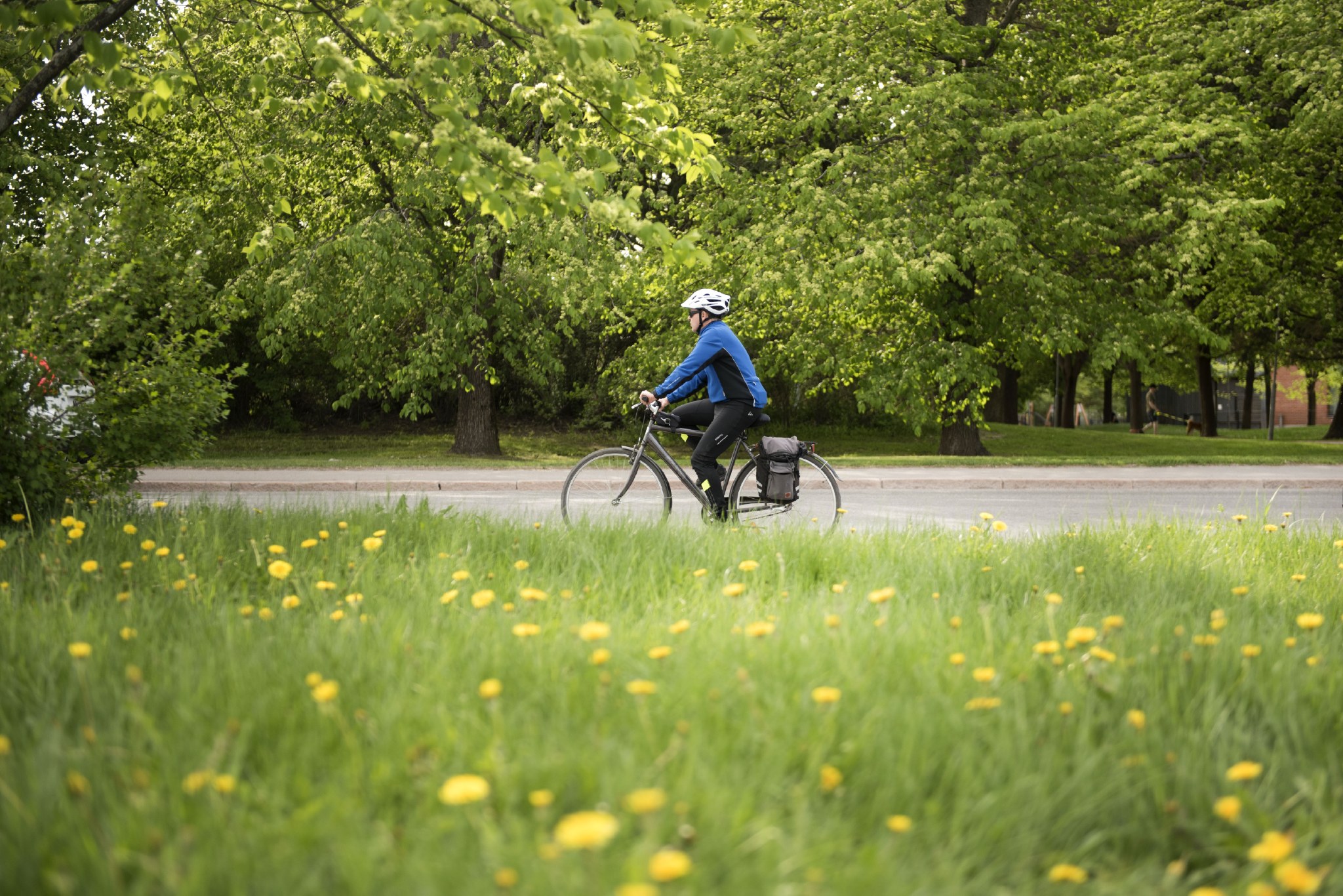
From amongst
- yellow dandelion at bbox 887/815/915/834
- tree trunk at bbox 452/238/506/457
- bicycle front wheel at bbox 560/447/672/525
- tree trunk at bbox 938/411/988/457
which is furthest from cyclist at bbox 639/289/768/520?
tree trunk at bbox 938/411/988/457

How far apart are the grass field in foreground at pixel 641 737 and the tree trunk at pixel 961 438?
17.7m

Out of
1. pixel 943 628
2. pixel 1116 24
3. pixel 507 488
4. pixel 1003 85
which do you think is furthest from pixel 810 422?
pixel 943 628

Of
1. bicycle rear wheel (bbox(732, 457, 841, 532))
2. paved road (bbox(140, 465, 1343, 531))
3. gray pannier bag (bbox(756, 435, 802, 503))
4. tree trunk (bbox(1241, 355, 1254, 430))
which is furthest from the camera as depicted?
tree trunk (bbox(1241, 355, 1254, 430))

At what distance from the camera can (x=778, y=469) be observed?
8.31 m

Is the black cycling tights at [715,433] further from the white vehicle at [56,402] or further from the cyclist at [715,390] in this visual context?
the white vehicle at [56,402]

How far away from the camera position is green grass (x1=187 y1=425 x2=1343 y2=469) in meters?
18.7

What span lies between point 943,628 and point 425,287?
16437 millimetres

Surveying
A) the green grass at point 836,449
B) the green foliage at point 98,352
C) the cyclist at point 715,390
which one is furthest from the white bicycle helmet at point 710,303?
the green grass at point 836,449

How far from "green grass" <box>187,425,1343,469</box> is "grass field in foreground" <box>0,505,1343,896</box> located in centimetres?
1411

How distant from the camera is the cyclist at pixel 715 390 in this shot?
8062mm

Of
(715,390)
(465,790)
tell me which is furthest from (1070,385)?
(465,790)

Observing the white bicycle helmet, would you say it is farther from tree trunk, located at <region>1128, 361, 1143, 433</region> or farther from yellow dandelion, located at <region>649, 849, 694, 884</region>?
tree trunk, located at <region>1128, 361, 1143, 433</region>

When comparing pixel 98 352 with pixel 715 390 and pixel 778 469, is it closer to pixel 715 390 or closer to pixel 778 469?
pixel 715 390

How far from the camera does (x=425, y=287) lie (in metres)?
19.0
